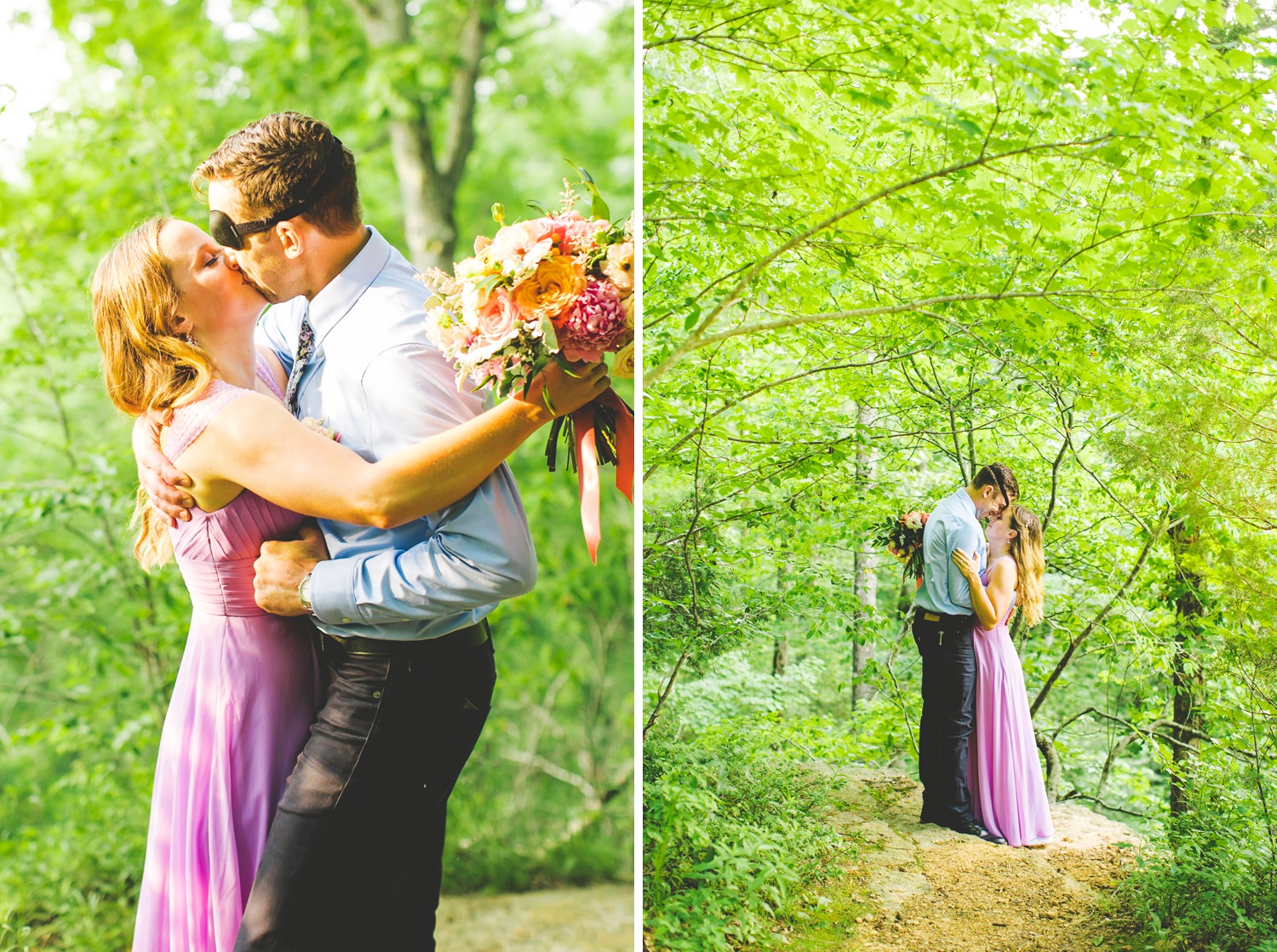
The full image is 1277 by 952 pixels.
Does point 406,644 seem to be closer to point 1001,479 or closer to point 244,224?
point 244,224

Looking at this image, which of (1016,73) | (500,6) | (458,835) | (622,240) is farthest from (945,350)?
(500,6)

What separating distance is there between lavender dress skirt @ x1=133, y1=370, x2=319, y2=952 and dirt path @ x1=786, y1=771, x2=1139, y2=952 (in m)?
1.26

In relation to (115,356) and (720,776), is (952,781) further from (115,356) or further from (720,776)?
(115,356)

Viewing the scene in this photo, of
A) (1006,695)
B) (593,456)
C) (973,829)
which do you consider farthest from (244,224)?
(973,829)

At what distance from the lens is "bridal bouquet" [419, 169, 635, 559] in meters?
1.53

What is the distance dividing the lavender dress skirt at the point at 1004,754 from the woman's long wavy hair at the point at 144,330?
1.80 m

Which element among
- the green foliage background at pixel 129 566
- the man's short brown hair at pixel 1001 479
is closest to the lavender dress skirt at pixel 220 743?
the man's short brown hair at pixel 1001 479

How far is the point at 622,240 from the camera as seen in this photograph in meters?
1.64

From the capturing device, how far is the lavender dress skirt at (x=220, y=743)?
1.72 m

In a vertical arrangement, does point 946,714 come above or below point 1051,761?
above

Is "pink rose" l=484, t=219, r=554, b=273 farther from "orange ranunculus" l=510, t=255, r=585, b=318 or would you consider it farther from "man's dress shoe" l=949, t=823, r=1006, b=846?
"man's dress shoe" l=949, t=823, r=1006, b=846

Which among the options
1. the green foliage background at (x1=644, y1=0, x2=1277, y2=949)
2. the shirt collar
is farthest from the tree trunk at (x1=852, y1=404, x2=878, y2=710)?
the shirt collar

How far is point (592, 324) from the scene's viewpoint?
1533 mm

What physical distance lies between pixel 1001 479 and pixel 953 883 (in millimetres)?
961
